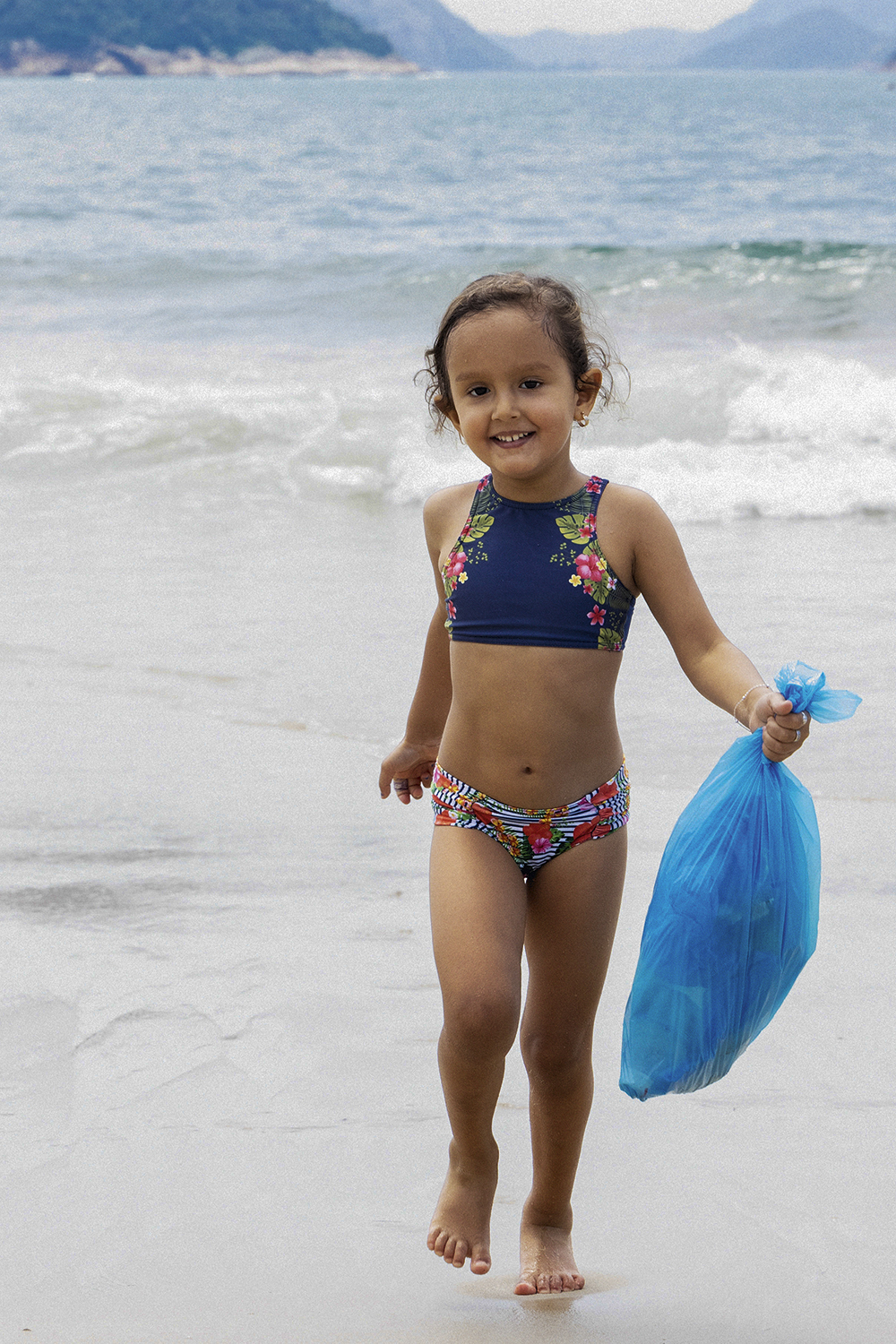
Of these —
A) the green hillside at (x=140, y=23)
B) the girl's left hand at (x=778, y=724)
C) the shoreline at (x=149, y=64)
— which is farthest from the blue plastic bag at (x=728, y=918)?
the shoreline at (x=149, y=64)

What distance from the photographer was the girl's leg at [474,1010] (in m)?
1.89

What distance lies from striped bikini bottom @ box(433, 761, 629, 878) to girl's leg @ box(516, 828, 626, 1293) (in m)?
0.02

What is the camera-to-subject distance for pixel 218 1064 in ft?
8.12

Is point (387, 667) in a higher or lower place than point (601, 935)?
lower

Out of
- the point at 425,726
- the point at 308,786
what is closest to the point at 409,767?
the point at 425,726

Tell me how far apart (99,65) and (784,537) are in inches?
4752

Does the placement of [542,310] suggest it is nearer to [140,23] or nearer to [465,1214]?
[465,1214]

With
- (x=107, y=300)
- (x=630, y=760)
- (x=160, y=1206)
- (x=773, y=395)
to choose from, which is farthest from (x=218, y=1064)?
(x=107, y=300)

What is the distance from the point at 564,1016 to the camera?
6.63 feet

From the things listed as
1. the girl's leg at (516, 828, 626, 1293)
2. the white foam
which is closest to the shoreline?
the white foam

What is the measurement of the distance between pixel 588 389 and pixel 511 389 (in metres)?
0.16

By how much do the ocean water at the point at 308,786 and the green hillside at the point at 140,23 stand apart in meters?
113

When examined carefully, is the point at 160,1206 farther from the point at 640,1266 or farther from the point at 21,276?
the point at 21,276

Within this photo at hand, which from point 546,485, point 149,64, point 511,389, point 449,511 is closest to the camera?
point 511,389
